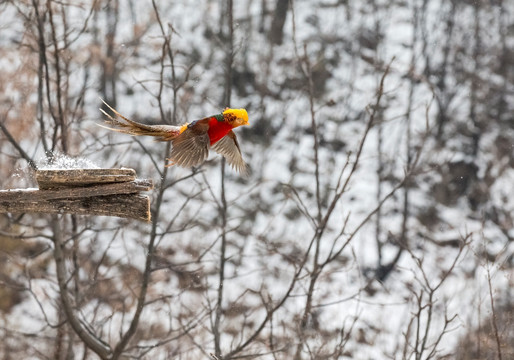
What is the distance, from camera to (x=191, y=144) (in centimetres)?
316

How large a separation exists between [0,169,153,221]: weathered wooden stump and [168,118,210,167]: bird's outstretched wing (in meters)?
0.22

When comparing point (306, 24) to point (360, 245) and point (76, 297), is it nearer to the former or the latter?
point (360, 245)

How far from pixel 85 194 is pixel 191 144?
54 centimetres

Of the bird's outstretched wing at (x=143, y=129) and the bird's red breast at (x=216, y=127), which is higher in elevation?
the bird's red breast at (x=216, y=127)

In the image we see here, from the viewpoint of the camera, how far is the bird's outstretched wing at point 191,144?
3.13 m

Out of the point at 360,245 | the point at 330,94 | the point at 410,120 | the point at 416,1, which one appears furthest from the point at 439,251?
the point at 416,1

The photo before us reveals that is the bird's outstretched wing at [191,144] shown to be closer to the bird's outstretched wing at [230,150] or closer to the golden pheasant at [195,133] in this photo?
the golden pheasant at [195,133]

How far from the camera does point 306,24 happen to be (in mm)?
16125

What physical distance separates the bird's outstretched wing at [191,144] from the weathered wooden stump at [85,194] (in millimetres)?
222

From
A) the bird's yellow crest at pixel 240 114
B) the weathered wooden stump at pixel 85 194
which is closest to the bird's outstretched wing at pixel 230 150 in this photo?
the bird's yellow crest at pixel 240 114

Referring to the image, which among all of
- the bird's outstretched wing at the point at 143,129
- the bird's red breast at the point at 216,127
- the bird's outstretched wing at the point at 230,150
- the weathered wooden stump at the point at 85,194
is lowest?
the weathered wooden stump at the point at 85,194

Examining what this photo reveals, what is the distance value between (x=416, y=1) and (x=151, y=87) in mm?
6929

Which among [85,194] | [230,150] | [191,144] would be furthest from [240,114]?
[85,194]

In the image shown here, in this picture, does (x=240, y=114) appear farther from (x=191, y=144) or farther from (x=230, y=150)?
(x=230, y=150)
